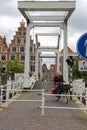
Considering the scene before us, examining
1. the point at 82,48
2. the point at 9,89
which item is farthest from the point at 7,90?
the point at 82,48

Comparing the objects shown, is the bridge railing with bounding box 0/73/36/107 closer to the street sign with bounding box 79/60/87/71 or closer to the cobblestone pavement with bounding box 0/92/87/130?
the cobblestone pavement with bounding box 0/92/87/130

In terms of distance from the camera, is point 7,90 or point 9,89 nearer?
point 7,90

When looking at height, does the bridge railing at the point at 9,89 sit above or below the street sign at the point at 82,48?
below

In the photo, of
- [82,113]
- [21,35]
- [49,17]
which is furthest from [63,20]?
[21,35]

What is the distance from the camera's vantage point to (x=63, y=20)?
32.7m

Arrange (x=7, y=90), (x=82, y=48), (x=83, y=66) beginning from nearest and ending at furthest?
(x=82, y=48)
(x=83, y=66)
(x=7, y=90)

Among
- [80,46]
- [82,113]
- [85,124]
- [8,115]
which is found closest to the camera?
[80,46]

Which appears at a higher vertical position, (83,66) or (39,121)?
(83,66)

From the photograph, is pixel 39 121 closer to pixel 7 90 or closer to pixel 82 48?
pixel 7 90

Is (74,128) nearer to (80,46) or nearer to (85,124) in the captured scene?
(85,124)

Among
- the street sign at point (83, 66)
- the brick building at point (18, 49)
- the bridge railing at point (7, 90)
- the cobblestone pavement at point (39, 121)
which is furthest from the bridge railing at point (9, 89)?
the brick building at point (18, 49)

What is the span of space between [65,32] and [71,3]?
16.3 ft

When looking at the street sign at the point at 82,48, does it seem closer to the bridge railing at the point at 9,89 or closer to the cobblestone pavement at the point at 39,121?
the cobblestone pavement at the point at 39,121

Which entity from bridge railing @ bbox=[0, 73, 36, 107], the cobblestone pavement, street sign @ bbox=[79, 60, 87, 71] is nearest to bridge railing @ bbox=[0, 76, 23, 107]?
bridge railing @ bbox=[0, 73, 36, 107]
